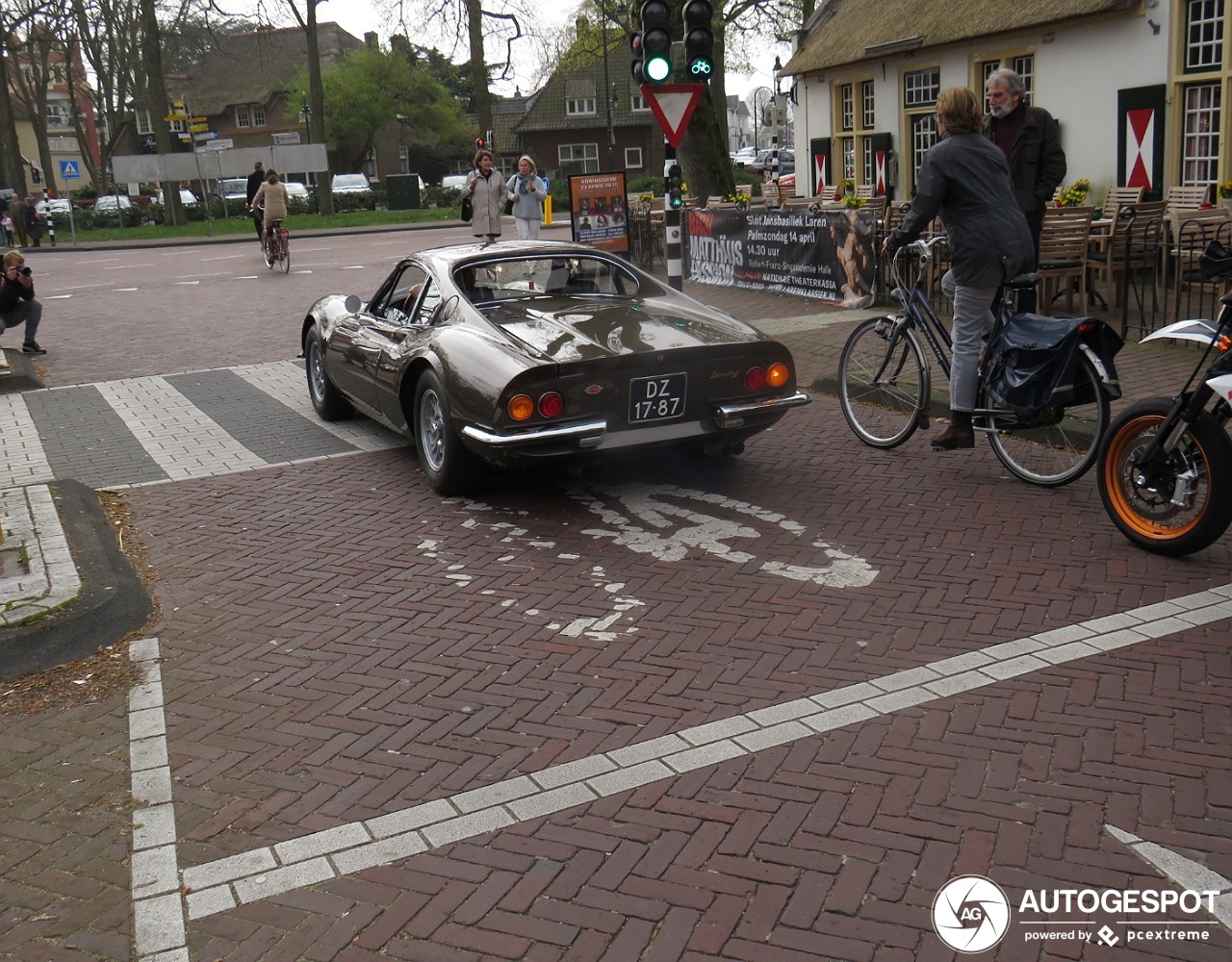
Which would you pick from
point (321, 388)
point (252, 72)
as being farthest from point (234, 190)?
point (321, 388)

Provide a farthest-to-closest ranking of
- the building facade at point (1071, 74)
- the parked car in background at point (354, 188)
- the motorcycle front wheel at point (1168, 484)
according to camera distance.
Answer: the parked car in background at point (354, 188), the building facade at point (1071, 74), the motorcycle front wheel at point (1168, 484)

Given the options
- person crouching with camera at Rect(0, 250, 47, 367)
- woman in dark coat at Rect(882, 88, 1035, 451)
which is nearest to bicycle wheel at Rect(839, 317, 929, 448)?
woman in dark coat at Rect(882, 88, 1035, 451)

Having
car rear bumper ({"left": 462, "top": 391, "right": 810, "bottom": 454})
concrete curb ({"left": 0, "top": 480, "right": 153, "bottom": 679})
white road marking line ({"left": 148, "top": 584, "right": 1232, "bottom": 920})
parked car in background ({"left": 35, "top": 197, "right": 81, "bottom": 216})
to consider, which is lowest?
white road marking line ({"left": 148, "top": 584, "right": 1232, "bottom": 920})

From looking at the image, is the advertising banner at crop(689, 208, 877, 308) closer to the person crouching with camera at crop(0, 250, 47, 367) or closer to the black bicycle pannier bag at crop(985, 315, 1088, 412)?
the black bicycle pannier bag at crop(985, 315, 1088, 412)

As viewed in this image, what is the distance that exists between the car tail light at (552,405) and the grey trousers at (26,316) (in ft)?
29.7

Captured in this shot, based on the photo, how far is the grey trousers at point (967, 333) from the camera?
6.66m

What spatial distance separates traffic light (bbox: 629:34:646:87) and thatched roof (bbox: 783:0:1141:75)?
627cm

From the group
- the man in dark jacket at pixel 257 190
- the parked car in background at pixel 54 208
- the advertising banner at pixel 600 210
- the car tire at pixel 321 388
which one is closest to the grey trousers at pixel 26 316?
the car tire at pixel 321 388

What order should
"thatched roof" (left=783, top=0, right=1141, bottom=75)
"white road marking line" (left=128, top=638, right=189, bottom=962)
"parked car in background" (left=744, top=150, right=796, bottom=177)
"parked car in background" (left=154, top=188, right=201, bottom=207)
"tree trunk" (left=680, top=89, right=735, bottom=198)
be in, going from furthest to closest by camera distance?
"parked car in background" (left=744, top=150, right=796, bottom=177) → "parked car in background" (left=154, top=188, right=201, bottom=207) → "tree trunk" (left=680, top=89, right=735, bottom=198) → "thatched roof" (left=783, top=0, right=1141, bottom=75) → "white road marking line" (left=128, top=638, right=189, bottom=962)

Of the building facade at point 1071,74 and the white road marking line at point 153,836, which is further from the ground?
the building facade at point 1071,74

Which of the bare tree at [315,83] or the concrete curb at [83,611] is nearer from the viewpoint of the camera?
the concrete curb at [83,611]

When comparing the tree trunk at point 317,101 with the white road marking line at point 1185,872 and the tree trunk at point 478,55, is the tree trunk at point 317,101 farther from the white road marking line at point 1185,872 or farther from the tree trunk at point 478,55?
the white road marking line at point 1185,872

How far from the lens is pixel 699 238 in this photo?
17047 mm

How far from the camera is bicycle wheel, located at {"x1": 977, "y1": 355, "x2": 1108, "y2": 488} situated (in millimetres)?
6168
